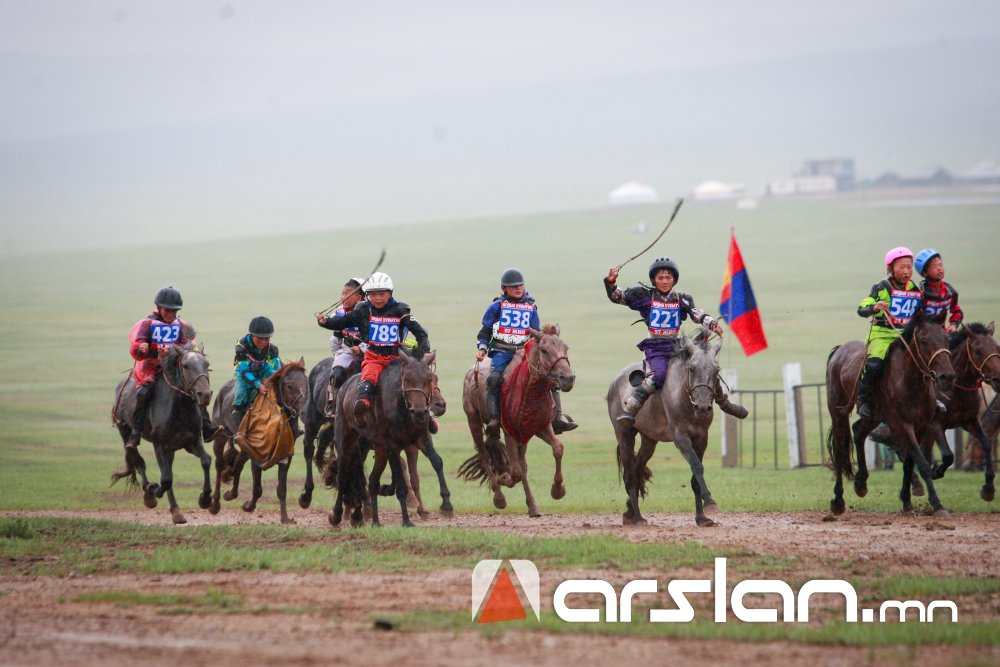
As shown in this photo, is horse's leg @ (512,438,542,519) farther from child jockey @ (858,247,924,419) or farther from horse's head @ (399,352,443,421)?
child jockey @ (858,247,924,419)

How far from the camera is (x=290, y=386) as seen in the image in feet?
63.2

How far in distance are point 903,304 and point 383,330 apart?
20.5 feet

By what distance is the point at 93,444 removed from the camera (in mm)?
36250

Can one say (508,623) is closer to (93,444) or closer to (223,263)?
(93,444)

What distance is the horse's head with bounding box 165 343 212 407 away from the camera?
1806 centimetres

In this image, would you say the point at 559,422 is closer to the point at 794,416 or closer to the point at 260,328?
the point at 260,328

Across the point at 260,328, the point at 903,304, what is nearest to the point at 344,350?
the point at 260,328

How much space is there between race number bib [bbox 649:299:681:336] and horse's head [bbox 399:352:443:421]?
2.59 metres

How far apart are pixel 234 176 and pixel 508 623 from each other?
17735 cm

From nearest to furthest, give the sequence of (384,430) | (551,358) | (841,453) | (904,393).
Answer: (384,430)
(904,393)
(551,358)
(841,453)

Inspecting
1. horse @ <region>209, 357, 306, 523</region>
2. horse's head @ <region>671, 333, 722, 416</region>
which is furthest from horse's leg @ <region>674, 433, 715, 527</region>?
horse @ <region>209, 357, 306, 523</region>

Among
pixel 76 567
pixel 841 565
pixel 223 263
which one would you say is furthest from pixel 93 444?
pixel 223 263

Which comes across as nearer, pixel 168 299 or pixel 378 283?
pixel 378 283

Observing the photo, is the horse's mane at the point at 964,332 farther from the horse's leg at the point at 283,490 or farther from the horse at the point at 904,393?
the horse's leg at the point at 283,490
